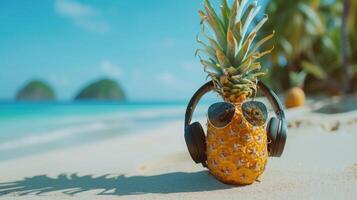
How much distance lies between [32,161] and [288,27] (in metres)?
26.5

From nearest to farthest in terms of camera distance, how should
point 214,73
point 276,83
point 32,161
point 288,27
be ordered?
point 214,73 < point 32,161 < point 288,27 < point 276,83

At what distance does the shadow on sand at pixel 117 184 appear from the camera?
4.12m

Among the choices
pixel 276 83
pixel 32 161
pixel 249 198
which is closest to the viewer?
pixel 249 198

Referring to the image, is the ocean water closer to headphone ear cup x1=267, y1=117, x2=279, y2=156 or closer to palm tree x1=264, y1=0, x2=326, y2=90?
headphone ear cup x1=267, y1=117, x2=279, y2=156

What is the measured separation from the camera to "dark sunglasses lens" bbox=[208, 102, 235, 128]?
4000 mm

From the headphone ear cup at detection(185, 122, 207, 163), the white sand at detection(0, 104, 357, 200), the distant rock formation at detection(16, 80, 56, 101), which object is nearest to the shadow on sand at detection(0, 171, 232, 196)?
the white sand at detection(0, 104, 357, 200)

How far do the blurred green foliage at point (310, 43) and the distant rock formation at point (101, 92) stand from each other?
88.5 m

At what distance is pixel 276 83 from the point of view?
3738 centimetres

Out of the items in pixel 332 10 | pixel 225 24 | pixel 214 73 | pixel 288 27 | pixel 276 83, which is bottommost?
pixel 214 73

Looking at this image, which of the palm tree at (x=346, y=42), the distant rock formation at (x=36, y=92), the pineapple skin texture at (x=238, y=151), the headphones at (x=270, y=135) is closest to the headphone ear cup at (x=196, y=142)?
the headphones at (x=270, y=135)

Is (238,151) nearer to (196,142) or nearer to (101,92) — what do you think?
(196,142)

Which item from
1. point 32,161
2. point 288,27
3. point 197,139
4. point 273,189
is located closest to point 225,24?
point 197,139

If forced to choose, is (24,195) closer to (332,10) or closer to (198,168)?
(198,168)

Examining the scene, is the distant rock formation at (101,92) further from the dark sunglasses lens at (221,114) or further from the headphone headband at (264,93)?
the dark sunglasses lens at (221,114)
